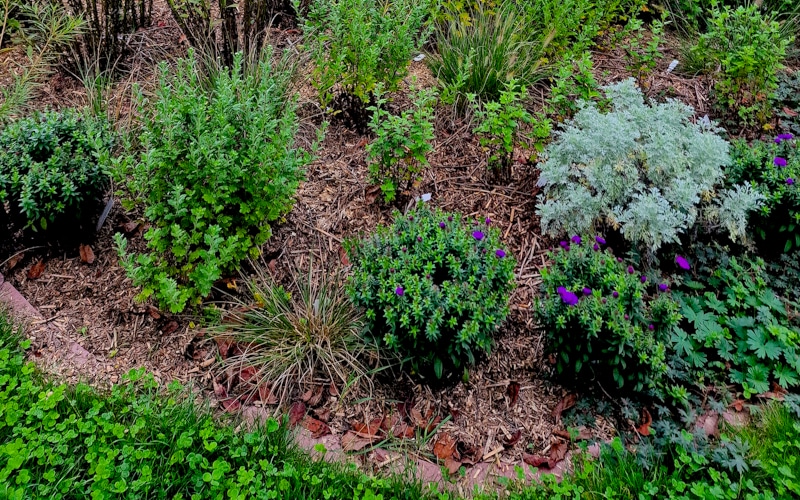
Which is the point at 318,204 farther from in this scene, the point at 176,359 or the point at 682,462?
the point at 682,462

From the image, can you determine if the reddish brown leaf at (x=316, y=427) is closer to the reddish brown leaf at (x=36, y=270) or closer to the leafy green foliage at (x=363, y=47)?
the reddish brown leaf at (x=36, y=270)

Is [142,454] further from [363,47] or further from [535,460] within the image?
[363,47]

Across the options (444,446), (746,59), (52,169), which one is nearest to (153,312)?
(52,169)

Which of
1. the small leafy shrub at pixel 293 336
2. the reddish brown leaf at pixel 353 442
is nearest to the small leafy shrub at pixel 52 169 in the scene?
the small leafy shrub at pixel 293 336

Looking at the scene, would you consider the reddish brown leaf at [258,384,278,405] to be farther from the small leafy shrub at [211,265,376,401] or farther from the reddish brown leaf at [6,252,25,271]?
the reddish brown leaf at [6,252,25,271]

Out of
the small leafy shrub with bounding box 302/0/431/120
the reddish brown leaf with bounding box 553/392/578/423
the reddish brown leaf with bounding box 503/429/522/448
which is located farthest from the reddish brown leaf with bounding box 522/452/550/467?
the small leafy shrub with bounding box 302/0/431/120

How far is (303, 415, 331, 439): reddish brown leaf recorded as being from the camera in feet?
8.91

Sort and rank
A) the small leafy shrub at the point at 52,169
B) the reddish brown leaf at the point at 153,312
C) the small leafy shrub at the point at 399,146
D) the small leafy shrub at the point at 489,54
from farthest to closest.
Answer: the small leafy shrub at the point at 489,54, the small leafy shrub at the point at 399,146, the reddish brown leaf at the point at 153,312, the small leafy shrub at the point at 52,169

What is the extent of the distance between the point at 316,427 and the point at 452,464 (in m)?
0.66

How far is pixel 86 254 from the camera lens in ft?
10.9

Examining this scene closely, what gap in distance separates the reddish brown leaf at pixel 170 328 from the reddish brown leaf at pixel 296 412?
808 millimetres

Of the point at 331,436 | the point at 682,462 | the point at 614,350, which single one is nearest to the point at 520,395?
the point at 614,350

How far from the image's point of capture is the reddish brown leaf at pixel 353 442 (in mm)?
2643

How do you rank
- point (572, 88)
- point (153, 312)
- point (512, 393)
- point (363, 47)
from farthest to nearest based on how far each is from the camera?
point (572, 88) < point (363, 47) < point (153, 312) < point (512, 393)
